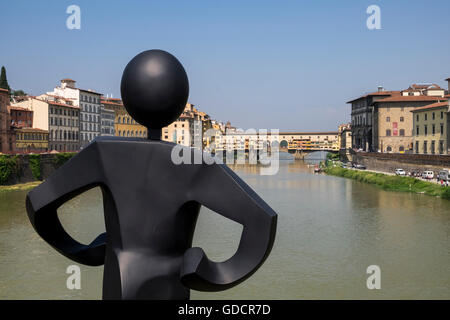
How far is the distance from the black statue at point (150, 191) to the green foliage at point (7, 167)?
31.8m

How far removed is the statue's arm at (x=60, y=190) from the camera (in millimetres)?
2479

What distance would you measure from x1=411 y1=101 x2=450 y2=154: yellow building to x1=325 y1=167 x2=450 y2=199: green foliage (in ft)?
22.7

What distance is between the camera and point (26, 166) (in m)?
33.9

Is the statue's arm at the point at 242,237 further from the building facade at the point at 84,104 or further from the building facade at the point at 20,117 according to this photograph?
the building facade at the point at 84,104

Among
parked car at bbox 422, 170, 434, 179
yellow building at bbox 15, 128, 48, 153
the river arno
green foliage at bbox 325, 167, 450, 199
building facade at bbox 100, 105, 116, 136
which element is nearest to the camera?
the river arno

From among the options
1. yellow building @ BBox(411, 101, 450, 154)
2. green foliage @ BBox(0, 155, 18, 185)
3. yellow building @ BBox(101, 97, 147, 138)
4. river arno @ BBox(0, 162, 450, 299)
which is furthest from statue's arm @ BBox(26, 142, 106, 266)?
yellow building @ BBox(101, 97, 147, 138)

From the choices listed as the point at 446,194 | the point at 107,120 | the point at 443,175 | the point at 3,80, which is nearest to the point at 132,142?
the point at 446,194

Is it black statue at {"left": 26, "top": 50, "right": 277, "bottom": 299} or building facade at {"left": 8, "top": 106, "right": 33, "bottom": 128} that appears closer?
black statue at {"left": 26, "top": 50, "right": 277, "bottom": 299}

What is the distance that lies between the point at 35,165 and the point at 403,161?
99.2ft

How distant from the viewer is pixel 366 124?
2506 inches

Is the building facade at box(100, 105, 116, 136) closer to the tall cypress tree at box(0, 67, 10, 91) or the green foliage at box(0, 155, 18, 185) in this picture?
the tall cypress tree at box(0, 67, 10, 91)

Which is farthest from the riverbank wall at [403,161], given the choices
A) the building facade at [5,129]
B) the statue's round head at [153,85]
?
the building facade at [5,129]

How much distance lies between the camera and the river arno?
35.0 ft

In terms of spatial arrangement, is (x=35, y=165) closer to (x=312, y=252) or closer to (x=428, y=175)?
(x=312, y=252)
